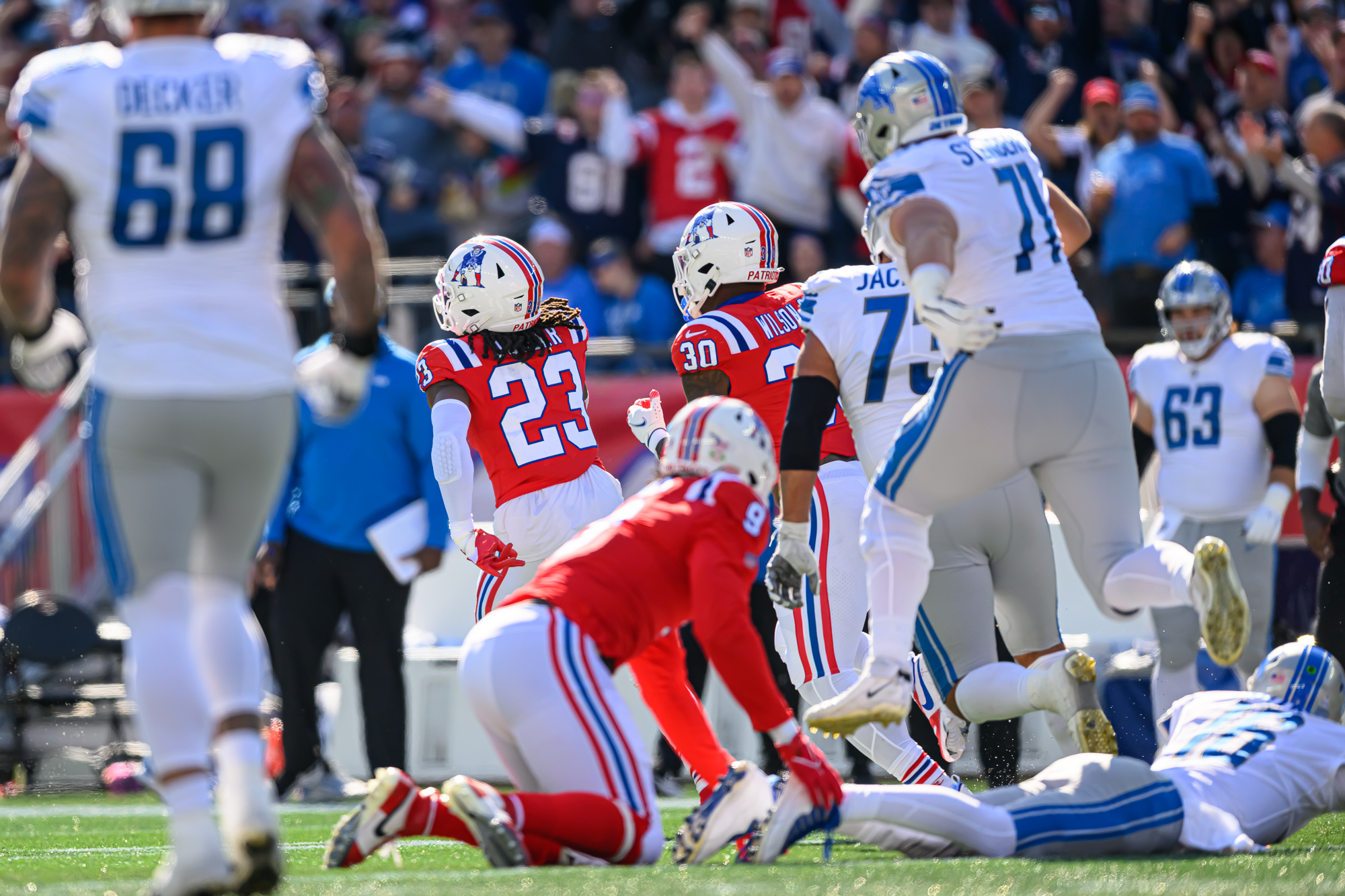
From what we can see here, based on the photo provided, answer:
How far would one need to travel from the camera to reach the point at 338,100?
11.9 metres

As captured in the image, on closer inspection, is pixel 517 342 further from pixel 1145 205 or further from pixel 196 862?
pixel 1145 205

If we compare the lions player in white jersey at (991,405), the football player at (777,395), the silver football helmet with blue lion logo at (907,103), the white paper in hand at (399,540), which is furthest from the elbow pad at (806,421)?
the white paper in hand at (399,540)

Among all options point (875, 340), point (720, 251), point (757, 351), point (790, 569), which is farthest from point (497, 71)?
point (790, 569)

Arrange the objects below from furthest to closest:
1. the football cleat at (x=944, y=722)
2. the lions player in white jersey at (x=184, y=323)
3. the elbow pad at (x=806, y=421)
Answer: the football cleat at (x=944, y=722), the elbow pad at (x=806, y=421), the lions player in white jersey at (x=184, y=323)

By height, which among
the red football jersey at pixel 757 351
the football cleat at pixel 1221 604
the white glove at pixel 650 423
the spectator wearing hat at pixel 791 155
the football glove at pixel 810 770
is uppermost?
the spectator wearing hat at pixel 791 155

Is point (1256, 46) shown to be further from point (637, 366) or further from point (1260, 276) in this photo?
point (637, 366)

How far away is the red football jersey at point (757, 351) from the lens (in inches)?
230

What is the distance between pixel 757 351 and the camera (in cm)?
592

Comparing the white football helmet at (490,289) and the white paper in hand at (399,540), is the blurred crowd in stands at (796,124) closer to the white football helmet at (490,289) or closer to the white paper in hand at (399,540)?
the white paper in hand at (399,540)

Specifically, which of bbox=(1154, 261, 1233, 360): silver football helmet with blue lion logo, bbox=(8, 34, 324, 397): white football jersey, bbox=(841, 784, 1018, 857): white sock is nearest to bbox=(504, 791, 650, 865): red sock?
bbox=(841, 784, 1018, 857): white sock

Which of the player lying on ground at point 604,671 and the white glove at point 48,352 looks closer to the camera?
the white glove at point 48,352

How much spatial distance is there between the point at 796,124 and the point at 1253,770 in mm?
7279

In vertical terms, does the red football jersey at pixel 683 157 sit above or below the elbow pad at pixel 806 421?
above

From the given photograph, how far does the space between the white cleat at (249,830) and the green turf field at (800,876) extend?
13.3 inches
